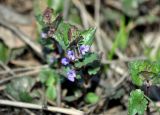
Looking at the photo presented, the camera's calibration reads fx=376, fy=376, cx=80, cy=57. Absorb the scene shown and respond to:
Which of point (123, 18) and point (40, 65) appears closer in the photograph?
point (40, 65)

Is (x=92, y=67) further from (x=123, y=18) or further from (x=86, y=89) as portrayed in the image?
(x=123, y=18)

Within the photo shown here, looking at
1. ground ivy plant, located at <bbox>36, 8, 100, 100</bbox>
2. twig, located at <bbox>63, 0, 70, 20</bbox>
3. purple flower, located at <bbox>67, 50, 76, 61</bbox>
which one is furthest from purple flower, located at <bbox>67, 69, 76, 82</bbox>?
twig, located at <bbox>63, 0, 70, 20</bbox>

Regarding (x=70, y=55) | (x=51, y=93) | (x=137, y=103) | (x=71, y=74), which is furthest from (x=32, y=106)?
(x=137, y=103)

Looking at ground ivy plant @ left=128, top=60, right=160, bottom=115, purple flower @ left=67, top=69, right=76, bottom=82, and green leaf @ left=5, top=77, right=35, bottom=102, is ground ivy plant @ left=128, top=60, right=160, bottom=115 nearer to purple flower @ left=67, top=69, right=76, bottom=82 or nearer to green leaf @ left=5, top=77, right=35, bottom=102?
purple flower @ left=67, top=69, right=76, bottom=82

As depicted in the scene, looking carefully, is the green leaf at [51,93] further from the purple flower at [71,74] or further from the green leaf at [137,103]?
the green leaf at [137,103]

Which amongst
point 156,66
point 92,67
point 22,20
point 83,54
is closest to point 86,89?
point 92,67

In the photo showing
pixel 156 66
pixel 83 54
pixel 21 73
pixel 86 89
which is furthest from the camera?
pixel 21 73

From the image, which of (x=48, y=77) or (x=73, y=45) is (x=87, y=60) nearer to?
(x=73, y=45)
